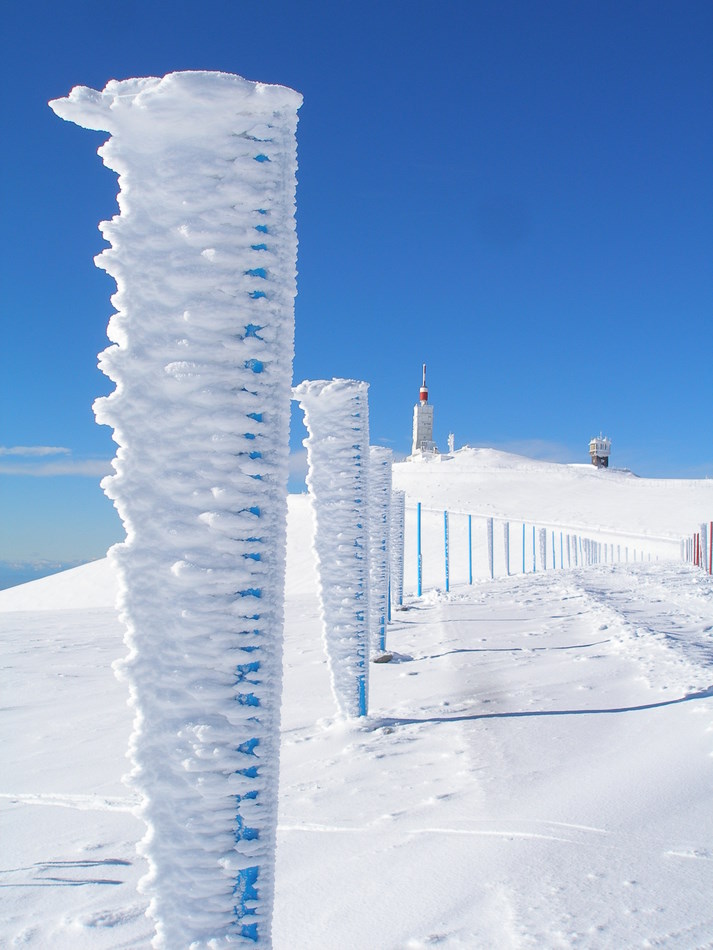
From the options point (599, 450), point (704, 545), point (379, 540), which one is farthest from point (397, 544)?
point (599, 450)

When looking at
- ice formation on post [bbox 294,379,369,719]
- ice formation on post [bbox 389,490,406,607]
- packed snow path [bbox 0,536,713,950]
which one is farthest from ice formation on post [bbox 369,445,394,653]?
ice formation on post [bbox 389,490,406,607]

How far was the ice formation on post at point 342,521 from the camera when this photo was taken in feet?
19.2

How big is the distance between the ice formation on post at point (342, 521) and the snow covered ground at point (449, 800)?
0.44 m

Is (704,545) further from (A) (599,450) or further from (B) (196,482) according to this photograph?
(A) (599,450)

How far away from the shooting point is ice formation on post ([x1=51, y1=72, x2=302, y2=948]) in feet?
6.48

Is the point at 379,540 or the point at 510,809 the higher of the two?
the point at 379,540

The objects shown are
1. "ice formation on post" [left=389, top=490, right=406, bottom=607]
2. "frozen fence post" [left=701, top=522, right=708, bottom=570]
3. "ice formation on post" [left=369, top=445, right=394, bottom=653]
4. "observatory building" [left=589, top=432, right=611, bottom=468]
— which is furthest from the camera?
"observatory building" [left=589, top=432, right=611, bottom=468]

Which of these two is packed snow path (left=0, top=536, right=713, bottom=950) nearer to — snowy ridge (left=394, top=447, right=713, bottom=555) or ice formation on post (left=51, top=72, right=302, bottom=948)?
ice formation on post (left=51, top=72, right=302, bottom=948)

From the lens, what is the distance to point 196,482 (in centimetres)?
209

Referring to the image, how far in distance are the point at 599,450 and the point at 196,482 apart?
267 feet

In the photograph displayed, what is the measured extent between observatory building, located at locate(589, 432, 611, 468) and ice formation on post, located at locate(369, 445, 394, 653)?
7265cm

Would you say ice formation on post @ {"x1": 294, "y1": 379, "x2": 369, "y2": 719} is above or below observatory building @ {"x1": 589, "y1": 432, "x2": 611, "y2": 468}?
below

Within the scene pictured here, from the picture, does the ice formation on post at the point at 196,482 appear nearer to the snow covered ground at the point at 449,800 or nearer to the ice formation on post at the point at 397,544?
the snow covered ground at the point at 449,800

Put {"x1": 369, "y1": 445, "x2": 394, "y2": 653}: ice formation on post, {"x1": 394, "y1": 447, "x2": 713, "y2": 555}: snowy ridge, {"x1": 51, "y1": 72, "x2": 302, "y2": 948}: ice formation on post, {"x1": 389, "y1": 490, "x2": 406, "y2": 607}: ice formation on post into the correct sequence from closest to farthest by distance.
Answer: {"x1": 51, "y1": 72, "x2": 302, "y2": 948}: ice formation on post → {"x1": 369, "y1": 445, "x2": 394, "y2": 653}: ice formation on post → {"x1": 389, "y1": 490, "x2": 406, "y2": 607}: ice formation on post → {"x1": 394, "y1": 447, "x2": 713, "y2": 555}: snowy ridge
